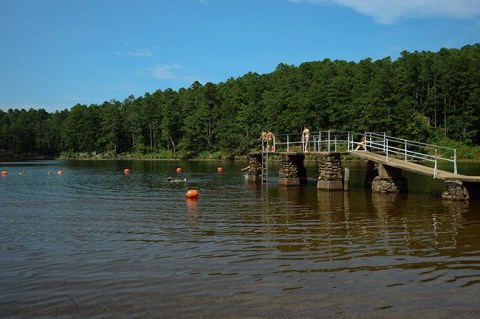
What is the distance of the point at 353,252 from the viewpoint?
11250 millimetres

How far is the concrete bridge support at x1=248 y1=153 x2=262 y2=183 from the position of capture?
37.2m

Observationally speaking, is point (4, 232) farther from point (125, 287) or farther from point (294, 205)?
point (294, 205)

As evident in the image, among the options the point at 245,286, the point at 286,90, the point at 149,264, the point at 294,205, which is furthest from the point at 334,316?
the point at 286,90

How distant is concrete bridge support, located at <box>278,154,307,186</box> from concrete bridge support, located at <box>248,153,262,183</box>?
162 inches

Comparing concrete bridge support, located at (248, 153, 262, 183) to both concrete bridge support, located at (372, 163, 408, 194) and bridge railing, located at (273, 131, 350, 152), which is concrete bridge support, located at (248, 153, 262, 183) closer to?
bridge railing, located at (273, 131, 350, 152)

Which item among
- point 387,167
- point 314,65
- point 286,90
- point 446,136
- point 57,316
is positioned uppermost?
point 314,65

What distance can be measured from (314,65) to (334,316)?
124 m

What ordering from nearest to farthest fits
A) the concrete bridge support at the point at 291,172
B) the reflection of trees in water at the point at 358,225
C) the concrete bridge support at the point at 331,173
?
the reflection of trees in water at the point at 358,225
the concrete bridge support at the point at 331,173
the concrete bridge support at the point at 291,172

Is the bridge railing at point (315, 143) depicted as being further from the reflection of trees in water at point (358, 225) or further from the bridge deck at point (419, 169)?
the reflection of trees in water at point (358, 225)

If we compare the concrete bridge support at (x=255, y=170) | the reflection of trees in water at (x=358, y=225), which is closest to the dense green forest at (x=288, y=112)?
the concrete bridge support at (x=255, y=170)

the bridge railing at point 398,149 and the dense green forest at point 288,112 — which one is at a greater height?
the dense green forest at point 288,112

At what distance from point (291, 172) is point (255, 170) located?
210 inches

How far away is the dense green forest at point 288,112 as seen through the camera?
239 ft

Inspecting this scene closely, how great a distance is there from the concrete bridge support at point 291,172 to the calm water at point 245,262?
40.0ft
